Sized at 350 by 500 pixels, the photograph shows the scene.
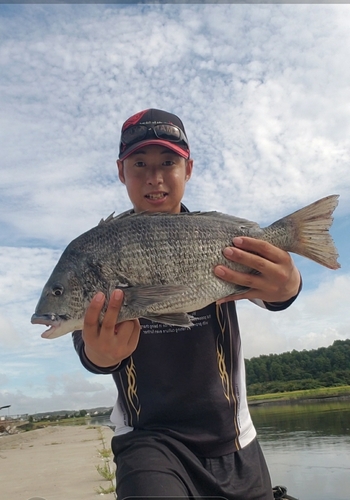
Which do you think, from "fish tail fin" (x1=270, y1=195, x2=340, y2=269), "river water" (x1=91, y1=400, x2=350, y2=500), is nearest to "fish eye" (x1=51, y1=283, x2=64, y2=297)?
"fish tail fin" (x1=270, y1=195, x2=340, y2=269)

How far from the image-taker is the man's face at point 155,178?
368cm

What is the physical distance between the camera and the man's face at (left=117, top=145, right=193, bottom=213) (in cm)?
368

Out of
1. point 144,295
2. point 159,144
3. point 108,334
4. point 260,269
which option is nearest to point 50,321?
point 108,334

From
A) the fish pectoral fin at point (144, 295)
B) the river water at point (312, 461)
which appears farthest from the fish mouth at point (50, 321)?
the river water at point (312, 461)

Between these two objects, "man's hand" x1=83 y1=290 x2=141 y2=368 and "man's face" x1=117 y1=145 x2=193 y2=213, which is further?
"man's face" x1=117 y1=145 x2=193 y2=213

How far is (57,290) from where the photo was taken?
9.70 ft

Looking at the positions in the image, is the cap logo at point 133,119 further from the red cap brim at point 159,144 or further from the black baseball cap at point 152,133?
the red cap brim at point 159,144

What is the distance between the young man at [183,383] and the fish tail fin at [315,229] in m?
0.19

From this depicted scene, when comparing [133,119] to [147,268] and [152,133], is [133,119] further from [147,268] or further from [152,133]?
[147,268]

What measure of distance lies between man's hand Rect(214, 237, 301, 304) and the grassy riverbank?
60.1m

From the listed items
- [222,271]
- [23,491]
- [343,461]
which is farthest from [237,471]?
[343,461]

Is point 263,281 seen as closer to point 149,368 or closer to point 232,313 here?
point 232,313

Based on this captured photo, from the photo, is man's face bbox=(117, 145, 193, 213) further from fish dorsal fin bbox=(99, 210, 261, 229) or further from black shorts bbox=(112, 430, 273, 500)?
black shorts bbox=(112, 430, 273, 500)

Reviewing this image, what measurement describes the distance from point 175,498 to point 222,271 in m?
1.40
